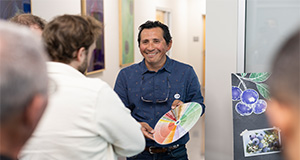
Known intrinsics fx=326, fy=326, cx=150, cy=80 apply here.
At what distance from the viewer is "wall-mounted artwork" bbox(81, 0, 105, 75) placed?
4.27 meters

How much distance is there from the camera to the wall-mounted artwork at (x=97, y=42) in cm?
427

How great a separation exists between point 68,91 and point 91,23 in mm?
324

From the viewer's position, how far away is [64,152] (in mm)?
1241

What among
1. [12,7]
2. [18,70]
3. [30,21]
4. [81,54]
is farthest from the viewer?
[12,7]

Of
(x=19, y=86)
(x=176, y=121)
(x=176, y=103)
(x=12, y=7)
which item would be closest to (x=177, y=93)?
(x=176, y=103)

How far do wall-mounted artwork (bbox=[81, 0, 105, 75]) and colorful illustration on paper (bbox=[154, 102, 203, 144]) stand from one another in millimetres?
2259

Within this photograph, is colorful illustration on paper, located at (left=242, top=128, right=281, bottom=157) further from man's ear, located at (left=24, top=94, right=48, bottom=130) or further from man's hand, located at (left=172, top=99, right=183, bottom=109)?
man's ear, located at (left=24, top=94, right=48, bottom=130)

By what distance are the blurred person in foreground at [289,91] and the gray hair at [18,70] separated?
0.47 m

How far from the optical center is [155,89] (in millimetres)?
2383

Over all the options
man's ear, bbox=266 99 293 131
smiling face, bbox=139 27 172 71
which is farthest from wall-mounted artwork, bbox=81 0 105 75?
man's ear, bbox=266 99 293 131

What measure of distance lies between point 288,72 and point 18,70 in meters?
0.51

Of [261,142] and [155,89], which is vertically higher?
[155,89]

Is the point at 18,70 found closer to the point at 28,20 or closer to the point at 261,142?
the point at 28,20

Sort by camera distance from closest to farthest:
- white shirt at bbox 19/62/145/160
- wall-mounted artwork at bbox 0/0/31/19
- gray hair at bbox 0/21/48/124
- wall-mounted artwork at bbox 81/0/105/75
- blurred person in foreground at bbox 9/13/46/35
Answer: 1. gray hair at bbox 0/21/48/124
2. white shirt at bbox 19/62/145/160
3. blurred person in foreground at bbox 9/13/46/35
4. wall-mounted artwork at bbox 0/0/31/19
5. wall-mounted artwork at bbox 81/0/105/75
